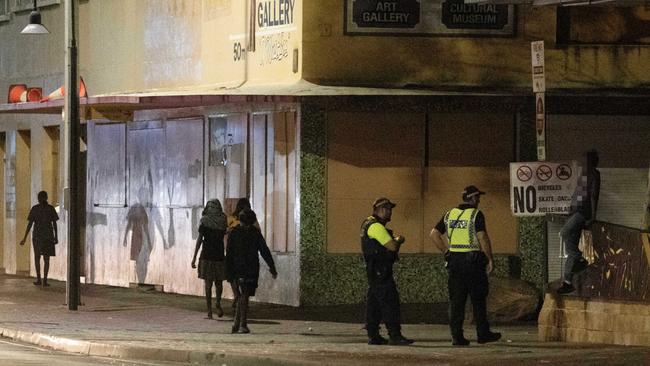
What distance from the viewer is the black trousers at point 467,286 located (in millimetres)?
18562

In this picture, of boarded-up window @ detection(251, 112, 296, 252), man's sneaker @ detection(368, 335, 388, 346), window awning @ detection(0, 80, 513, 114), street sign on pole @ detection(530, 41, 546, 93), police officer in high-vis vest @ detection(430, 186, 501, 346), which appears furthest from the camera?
boarded-up window @ detection(251, 112, 296, 252)

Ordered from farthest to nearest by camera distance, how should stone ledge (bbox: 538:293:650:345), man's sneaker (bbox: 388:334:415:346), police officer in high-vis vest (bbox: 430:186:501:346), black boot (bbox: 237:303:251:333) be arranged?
black boot (bbox: 237:303:251:333)
man's sneaker (bbox: 388:334:415:346)
police officer in high-vis vest (bbox: 430:186:501:346)
stone ledge (bbox: 538:293:650:345)

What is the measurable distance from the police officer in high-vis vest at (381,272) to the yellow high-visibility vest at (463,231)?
62 centimetres

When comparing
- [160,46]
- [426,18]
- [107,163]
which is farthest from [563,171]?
[107,163]

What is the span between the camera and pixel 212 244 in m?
23.6

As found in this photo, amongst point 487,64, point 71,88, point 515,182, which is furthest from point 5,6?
point 515,182

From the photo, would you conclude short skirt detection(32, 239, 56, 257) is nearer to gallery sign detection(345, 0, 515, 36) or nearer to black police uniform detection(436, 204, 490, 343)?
gallery sign detection(345, 0, 515, 36)

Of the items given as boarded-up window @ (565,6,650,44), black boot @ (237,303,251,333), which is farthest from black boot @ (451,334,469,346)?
boarded-up window @ (565,6,650,44)

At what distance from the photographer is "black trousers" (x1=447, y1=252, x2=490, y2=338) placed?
60.9ft

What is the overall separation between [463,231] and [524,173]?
3.35 ft

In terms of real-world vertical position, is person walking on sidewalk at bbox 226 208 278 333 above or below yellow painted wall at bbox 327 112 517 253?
below

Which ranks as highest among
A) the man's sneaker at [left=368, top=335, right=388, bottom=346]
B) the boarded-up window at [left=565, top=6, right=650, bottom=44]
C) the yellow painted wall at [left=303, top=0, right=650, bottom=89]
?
the boarded-up window at [left=565, top=6, right=650, bottom=44]

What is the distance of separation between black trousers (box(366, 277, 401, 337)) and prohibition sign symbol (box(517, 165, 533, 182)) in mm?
1922

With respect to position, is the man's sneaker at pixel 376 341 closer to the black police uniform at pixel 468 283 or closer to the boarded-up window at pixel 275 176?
the black police uniform at pixel 468 283
